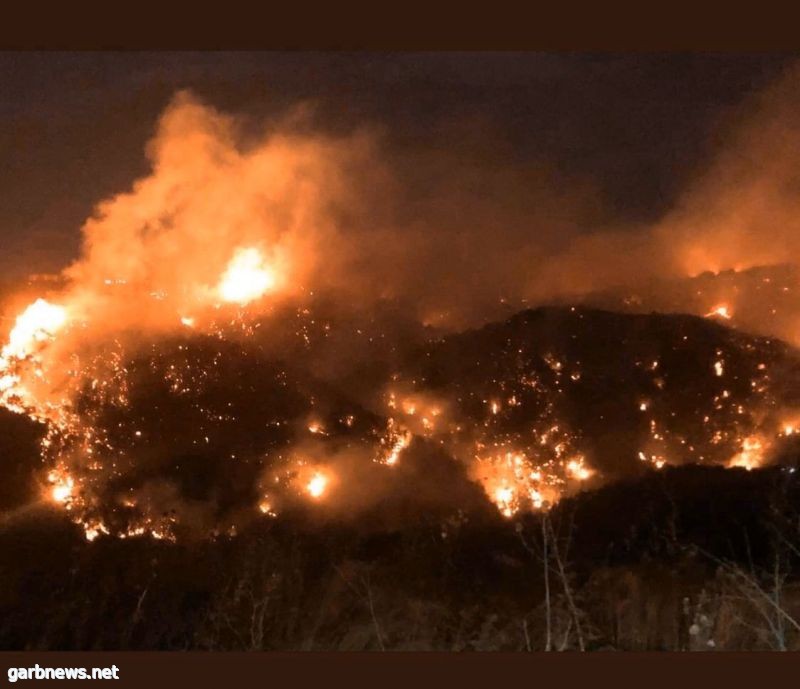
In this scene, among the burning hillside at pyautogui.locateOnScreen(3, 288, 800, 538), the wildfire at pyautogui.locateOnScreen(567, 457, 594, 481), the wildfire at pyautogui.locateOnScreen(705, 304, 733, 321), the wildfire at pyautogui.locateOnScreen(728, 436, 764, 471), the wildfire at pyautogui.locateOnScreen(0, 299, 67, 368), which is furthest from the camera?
the wildfire at pyautogui.locateOnScreen(705, 304, 733, 321)

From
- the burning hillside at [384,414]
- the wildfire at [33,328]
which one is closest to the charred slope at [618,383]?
the burning hillside at [384,414]

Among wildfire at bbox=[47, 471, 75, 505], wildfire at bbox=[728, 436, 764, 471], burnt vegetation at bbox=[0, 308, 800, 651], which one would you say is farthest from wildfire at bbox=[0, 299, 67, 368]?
wildfire at bbox=[728, 436, 764, 471]

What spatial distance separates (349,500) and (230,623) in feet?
19.3

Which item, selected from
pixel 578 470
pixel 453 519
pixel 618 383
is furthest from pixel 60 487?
pixel 618 383

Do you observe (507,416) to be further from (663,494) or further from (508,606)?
(508,606)

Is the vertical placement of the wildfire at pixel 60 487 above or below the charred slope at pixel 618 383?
below

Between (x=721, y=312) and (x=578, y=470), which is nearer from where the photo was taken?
(x=578, y=470)

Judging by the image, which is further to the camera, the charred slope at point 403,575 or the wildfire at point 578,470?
the wildfire at point 578,470

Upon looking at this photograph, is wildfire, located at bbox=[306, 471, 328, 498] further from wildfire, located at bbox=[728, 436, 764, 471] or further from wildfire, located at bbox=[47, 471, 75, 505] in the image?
wildfire, located at bbox=[728, 436, 764, 471]

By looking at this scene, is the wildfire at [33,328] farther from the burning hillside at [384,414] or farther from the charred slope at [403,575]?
the charred slope at [403,575]

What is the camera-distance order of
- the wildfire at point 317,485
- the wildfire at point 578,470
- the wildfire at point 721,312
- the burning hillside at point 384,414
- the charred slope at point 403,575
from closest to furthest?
the charred slope at point 403,575
the burning hillside at point 384,414
the wildfire at point 317,485
the wildfire at point 578,470
the wildfire at point 721,312

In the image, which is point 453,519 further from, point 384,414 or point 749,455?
point 749,455

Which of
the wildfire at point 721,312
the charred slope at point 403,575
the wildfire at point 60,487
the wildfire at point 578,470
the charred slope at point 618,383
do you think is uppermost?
the wildfire at point 721,312

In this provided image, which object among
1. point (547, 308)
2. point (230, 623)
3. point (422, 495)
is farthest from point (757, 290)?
point (230, 623)
